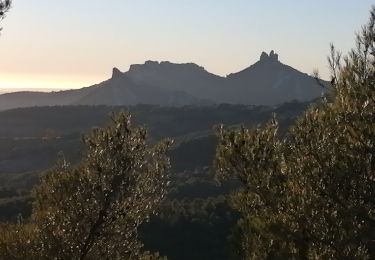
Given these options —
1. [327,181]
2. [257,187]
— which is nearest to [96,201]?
[257,187]

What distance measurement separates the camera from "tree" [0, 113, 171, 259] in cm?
2022

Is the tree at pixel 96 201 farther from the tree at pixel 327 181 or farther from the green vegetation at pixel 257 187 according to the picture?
the tree at pixel 327 181

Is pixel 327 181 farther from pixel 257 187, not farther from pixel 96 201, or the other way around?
pixel 96 201

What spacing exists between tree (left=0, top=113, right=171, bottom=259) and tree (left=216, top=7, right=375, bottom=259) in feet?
12.9

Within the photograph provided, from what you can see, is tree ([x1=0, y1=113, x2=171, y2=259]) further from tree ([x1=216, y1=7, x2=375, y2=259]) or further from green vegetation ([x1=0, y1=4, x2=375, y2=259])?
tree ([x1=216, y1=7, x2=375, y2=259])

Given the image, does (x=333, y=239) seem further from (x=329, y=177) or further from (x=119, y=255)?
(x=119, y=255)

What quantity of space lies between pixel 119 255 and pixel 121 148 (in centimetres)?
389

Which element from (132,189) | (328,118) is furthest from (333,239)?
(132,189)

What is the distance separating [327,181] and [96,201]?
8108mm

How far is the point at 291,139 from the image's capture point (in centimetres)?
1969

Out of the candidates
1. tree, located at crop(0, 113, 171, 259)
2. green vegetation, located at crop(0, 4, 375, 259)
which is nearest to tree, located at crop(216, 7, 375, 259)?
green vegetation, located at crop(0, 4, 375, 259)

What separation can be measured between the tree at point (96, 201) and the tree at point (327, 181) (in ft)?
12.9

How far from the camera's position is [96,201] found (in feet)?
66.4

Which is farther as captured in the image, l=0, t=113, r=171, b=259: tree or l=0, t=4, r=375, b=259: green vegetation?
l=0, t=113, r=171, b=259: tree
